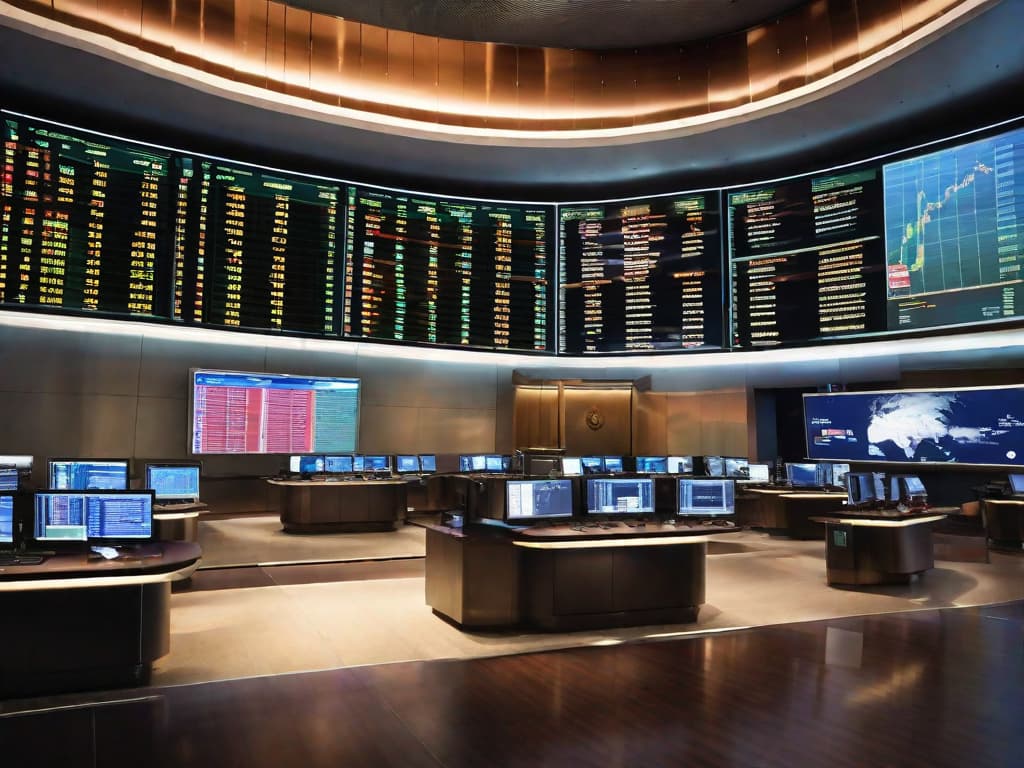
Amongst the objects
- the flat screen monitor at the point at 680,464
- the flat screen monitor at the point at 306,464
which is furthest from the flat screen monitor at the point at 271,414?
the flat screen monitor at the point at 680,464

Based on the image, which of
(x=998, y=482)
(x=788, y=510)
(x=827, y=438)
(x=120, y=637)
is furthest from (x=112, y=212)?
(x=998, y=482)

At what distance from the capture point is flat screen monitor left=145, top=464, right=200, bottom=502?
6.59 metres

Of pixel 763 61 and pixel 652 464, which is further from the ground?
pixel 763 61

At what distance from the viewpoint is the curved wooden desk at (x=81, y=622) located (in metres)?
3.46

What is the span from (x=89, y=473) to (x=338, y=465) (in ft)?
12.6

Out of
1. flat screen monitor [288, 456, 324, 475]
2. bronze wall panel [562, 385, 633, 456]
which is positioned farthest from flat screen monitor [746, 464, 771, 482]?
flat screen monitor [288, 456, 324, 475]

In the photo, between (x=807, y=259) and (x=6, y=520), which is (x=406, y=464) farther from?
(x=6, y=520)

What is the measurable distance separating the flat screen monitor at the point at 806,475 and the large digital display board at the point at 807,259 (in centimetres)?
168

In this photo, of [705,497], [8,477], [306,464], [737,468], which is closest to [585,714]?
[705,497]

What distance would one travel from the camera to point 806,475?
371 inches

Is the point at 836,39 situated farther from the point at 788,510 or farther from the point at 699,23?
the point at 788,510

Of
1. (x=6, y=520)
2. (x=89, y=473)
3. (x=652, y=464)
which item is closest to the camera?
(x=6, y=520)

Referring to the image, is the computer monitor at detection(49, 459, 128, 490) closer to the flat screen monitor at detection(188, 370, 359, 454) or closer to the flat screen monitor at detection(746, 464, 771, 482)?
the flat screen monitor at detection(188, 370, 359, 454)

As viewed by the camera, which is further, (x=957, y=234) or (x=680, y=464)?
(x=680, y=464)
